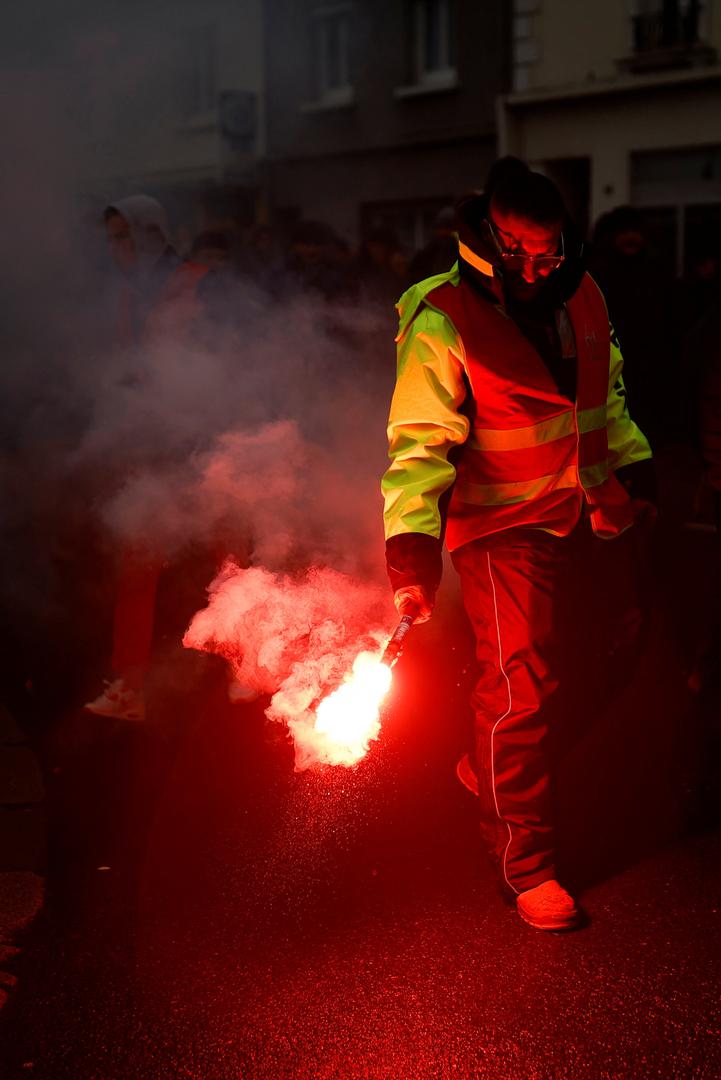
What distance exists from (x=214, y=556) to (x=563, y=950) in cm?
247

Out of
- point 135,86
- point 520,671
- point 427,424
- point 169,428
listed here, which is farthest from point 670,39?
point 520,671

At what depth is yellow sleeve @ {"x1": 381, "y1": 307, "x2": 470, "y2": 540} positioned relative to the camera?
10.9ft

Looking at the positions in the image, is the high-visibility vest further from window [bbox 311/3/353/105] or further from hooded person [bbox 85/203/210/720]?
window [bbox 311/3/353/105]

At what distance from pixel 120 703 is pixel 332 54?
17.5m

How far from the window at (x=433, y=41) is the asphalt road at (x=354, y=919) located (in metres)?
15.7

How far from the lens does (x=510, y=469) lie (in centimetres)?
348

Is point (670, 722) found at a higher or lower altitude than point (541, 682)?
lower

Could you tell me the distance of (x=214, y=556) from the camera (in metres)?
5.25

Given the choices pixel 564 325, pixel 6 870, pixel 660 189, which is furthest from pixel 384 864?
pixel 660 189

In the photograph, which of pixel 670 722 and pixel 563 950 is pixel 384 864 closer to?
pixel 563 950

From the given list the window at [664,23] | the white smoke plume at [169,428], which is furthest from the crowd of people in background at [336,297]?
the window at [664,23]

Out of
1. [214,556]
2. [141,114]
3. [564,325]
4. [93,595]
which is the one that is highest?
[141,114]

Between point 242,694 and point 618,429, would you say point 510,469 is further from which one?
point 242,694

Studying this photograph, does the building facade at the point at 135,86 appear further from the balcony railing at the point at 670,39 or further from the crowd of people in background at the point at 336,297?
the balcony railing at the point at 670,39
